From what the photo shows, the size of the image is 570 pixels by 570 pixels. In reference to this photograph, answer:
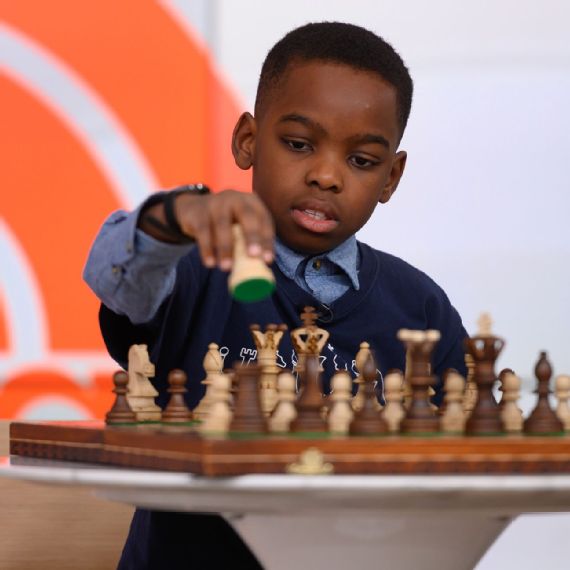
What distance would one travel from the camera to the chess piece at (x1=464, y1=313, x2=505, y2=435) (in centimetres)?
116

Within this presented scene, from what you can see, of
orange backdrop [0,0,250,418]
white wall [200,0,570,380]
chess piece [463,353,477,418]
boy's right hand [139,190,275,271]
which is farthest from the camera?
white wall [200,0,570,380]

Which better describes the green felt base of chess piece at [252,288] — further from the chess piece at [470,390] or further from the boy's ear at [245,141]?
the boy's ear at [245,141]

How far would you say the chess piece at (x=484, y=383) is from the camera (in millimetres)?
1163

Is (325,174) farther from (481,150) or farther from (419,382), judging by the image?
Result: (481,150)

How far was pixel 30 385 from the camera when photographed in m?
2.65

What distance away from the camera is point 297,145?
1.58 m

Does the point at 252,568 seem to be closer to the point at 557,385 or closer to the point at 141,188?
the point at 557,385

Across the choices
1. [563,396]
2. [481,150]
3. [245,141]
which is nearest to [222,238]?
[563,396]

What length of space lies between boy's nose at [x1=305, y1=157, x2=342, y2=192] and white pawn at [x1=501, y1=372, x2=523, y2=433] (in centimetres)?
36

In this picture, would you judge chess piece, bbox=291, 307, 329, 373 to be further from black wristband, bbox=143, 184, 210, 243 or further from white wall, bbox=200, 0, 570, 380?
white wall, bbox=200, 0, 570, 380

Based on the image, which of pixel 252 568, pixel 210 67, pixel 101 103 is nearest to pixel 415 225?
pixel 210 67

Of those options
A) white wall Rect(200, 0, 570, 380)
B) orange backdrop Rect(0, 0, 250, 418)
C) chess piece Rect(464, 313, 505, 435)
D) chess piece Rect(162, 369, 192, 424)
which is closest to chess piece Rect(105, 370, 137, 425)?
chess piece Rect(162, 369, 192, 424)

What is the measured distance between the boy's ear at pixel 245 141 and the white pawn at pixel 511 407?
591mm

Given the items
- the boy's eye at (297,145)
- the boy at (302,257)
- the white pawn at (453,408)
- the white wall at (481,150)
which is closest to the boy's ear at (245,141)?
the boy at (302,257)
